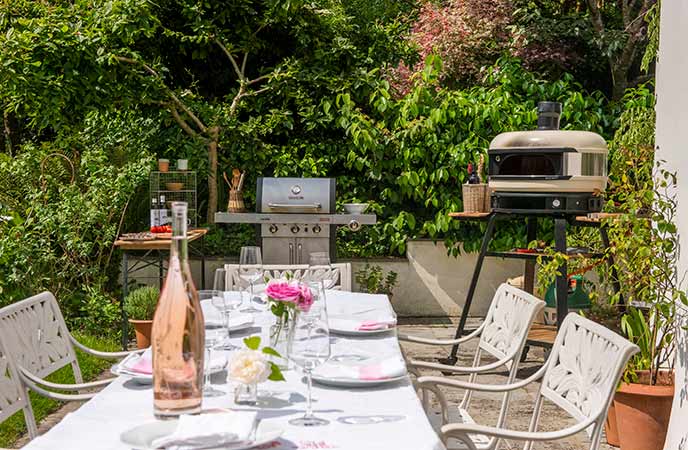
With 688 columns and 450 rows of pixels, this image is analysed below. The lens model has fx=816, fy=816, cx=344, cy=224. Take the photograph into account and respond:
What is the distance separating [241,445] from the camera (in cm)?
161

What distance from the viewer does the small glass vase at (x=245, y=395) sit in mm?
1923

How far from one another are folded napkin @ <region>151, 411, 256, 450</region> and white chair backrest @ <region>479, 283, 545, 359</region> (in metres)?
1.35

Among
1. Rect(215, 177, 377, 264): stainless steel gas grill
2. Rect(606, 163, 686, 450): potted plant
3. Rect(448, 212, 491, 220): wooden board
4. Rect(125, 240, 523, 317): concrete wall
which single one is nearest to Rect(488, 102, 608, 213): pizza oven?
Rect(448, 212, 491, 220): wooden board

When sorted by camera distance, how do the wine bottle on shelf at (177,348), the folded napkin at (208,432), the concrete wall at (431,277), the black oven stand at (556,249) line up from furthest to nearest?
1. the concrete wall at (431,277)
2. the black oven stand at (556,249)
3. the wine bottle on shelf at (177,348)
4. the folded napkin at (208,432)

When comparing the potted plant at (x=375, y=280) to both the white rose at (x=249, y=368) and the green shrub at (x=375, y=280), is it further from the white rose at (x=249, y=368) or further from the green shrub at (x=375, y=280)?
the white rose at (x=249, y=368)

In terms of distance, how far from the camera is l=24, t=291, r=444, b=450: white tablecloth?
1656mm

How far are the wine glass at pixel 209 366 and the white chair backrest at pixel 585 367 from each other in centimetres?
95

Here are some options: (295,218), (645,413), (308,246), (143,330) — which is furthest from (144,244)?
(645,413)

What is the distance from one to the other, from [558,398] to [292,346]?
35.0 inches

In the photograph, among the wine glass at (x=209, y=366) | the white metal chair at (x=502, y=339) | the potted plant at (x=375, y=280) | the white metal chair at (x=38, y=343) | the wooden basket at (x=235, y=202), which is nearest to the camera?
the wine glass at (x=209, y=366)

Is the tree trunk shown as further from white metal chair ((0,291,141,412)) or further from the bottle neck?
the bottle neck

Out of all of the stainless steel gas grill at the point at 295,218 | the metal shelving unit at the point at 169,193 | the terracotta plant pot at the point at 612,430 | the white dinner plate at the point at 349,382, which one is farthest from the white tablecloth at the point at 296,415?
the metal shelving unit at the point at 169,193

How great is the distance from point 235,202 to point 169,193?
82cm

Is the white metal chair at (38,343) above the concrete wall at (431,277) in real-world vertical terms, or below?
above
